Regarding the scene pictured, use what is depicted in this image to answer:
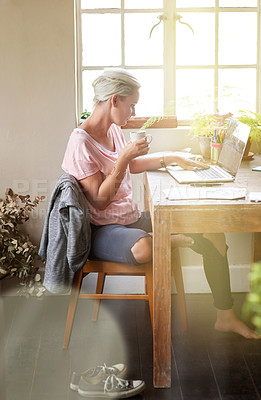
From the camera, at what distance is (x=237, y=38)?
3445mm

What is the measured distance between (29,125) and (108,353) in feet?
4.53

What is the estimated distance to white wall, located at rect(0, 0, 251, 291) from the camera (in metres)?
3.06

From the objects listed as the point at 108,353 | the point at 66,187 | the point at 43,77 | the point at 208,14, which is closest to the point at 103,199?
the point at 66,187

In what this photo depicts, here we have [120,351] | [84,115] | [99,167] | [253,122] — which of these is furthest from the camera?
[84,115]

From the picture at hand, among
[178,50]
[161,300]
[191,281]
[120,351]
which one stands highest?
[178,50]

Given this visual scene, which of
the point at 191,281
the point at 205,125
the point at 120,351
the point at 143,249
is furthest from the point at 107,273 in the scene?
the point at 205,125

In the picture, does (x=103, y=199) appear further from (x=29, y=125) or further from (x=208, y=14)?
(x=208, y=14)

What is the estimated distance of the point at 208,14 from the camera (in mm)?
3406

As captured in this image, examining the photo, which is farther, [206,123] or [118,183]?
[206,123]

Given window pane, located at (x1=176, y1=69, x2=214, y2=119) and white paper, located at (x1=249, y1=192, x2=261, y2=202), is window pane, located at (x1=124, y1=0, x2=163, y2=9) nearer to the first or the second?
window pane, located at (x1=176, y1=69, x2=214, y2=119)

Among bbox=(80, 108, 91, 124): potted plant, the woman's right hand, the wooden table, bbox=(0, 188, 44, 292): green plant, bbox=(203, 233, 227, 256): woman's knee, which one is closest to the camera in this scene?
A: the wooden table

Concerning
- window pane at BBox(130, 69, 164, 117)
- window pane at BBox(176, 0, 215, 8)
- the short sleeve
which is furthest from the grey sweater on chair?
window pane at BBox(176, 0, 215, 8)

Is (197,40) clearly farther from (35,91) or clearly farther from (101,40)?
(35,91)

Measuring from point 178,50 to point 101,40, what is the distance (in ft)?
1.61
